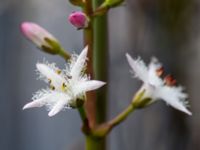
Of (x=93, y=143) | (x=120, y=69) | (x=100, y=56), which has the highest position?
(x=120, y=69)

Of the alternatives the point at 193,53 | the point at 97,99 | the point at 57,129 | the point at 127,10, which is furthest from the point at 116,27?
the point at 97,99

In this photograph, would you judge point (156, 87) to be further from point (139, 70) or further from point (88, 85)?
point (88, 85)

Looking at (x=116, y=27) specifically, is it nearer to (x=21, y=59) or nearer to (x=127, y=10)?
(x=127, y=10)

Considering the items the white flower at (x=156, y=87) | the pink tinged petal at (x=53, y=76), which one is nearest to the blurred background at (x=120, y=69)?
the white flower at (x=156, y=87)

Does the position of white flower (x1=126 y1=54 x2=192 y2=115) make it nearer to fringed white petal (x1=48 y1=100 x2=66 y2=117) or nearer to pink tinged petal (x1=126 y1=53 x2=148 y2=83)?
pink tinged petal (x1=126 y1=53 x2=148 y2=83)

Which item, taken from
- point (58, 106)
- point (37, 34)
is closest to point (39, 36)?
point (37, 34)

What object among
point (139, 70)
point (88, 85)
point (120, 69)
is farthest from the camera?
point (120, 69)

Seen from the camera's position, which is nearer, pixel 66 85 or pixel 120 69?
pixel 66 85

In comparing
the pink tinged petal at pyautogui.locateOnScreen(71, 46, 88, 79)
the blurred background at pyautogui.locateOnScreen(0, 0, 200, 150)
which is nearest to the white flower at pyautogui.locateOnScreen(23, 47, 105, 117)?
the pink tinged petal at pyautogui.locateOnScreen(71, 46, 88, 79)
